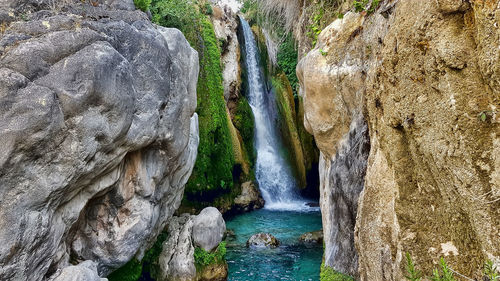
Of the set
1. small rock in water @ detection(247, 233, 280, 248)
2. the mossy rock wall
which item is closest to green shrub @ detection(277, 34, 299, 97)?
the mossy rock wall

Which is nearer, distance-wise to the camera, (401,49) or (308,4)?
(401,49)

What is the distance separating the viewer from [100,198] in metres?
6.67

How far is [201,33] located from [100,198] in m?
8.95

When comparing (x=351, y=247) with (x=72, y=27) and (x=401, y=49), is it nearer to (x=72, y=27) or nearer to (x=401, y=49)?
(x=401, y=49)

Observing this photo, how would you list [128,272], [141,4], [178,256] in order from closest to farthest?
[128,272]
[178,256]
[141,4]

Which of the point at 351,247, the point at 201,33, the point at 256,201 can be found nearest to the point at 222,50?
the point at 201,33

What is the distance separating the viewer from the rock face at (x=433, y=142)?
2.48 metres

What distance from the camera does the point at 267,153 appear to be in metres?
17.7

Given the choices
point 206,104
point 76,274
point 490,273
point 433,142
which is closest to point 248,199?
point 206,104

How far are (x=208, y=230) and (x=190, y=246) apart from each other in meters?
0.55

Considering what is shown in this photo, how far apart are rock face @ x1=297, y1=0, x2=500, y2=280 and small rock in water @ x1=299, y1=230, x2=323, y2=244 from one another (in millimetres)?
7234

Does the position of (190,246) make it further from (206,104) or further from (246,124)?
(246,124)

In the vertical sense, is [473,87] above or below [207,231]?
above

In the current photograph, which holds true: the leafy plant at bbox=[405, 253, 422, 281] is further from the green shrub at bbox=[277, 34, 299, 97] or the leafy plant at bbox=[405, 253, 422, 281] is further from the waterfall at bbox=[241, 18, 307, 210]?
the green shrub at bbox=[277, 34, 299, 97]
